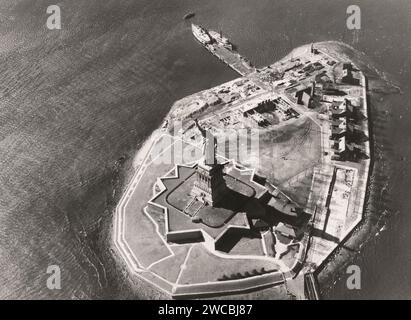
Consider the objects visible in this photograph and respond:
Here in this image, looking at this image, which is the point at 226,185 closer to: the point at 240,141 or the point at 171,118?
the point at 240,141

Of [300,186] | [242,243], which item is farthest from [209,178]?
[300,186]

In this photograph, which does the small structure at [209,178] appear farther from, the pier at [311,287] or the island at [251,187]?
the pier at [311,287]

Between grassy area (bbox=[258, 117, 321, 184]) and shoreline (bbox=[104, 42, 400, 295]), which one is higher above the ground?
grassy area (bbox=[258, 117, 321, 184])
